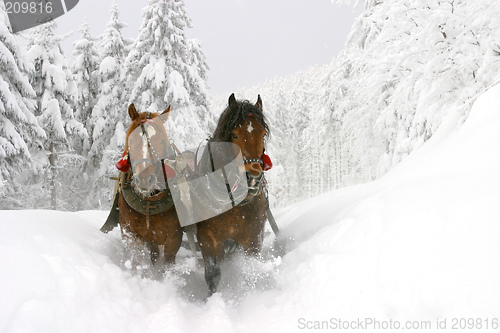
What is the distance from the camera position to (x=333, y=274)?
285cm

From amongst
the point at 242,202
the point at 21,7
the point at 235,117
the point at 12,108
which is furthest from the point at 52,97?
the point at 242,202

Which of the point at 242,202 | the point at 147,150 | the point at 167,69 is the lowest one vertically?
the point at 242,202

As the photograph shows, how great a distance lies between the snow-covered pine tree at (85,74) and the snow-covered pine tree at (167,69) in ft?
11.9

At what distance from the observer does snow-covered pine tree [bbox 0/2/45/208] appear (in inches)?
385

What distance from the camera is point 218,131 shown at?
3727 millimetres

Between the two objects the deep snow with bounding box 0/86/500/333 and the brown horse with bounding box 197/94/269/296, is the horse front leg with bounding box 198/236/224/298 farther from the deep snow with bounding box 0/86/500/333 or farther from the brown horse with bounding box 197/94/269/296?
the deep snow with bounding box 0/86/500/333

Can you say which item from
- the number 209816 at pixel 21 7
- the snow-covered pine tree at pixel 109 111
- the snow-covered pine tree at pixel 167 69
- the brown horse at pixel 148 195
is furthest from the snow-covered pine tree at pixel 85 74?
the brown horse at pixel 148 195

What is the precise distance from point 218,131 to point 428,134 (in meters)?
6.73

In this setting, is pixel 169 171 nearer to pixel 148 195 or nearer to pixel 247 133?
pixel 148 195

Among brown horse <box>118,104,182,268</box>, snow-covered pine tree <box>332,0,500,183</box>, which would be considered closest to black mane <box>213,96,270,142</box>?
brown horse <box>118,104,182,268</box>

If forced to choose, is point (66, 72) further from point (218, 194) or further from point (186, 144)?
point (218, 194)

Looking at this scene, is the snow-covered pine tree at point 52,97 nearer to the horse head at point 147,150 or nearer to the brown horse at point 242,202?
the horse head at point 147,150

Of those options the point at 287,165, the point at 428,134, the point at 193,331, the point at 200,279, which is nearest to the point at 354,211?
the point at 193,331

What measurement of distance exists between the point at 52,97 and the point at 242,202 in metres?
13.9
